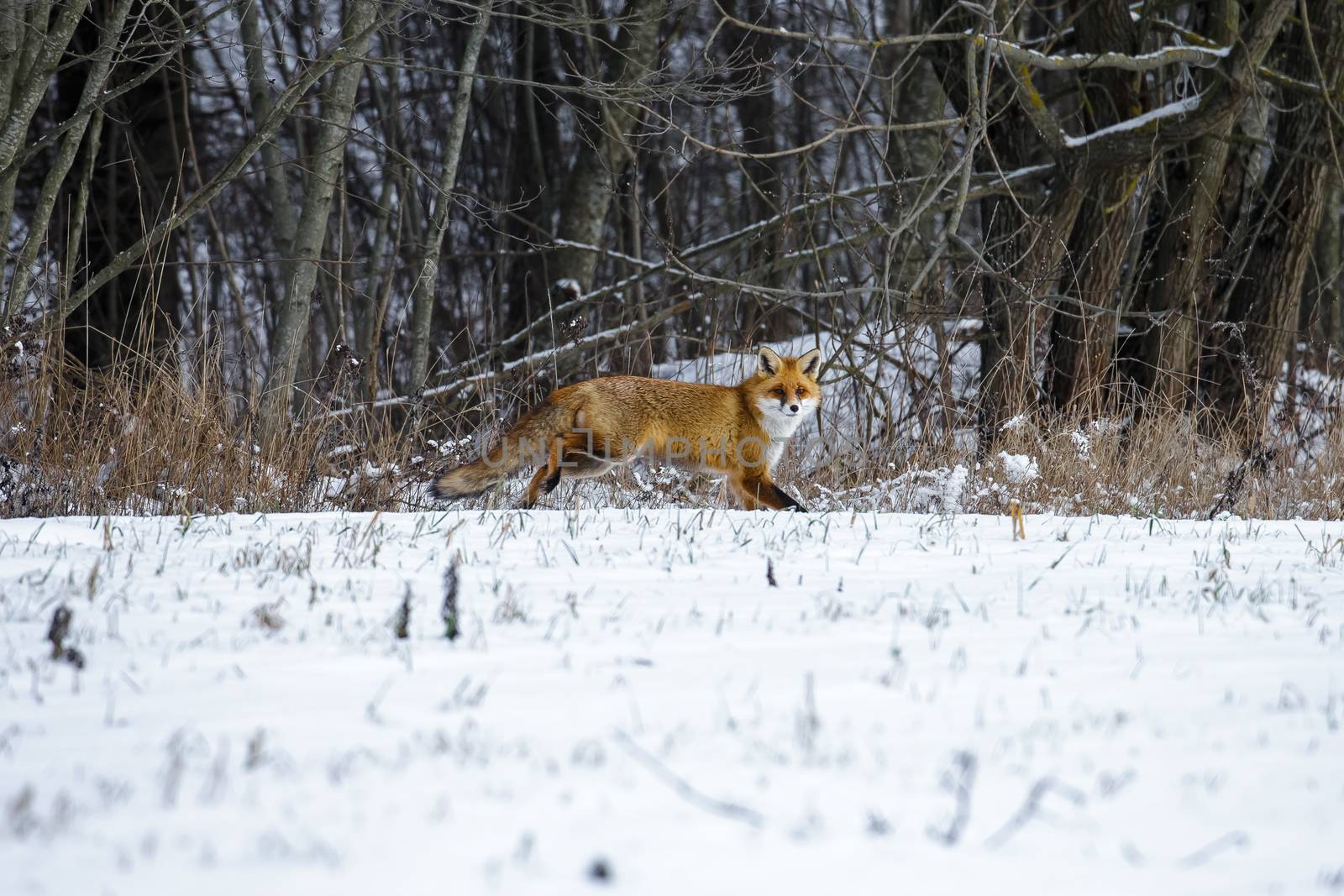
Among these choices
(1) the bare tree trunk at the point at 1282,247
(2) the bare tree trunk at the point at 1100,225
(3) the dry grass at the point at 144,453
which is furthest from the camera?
(1) the bare tree trunk at the point at 1282,247

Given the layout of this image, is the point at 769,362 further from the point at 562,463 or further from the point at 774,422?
the point at 562,463

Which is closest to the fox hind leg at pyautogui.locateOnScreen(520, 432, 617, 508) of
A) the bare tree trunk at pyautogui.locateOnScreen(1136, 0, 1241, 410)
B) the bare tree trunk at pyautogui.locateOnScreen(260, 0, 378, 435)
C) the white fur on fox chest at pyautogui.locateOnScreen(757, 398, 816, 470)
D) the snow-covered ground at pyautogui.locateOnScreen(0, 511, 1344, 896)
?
the white fur on fox chest at pyautogui.locateOnScreen(757, 398, 816, 470)

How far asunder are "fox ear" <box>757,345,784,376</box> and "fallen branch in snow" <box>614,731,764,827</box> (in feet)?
16.7

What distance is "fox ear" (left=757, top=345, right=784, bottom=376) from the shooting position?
7301mm

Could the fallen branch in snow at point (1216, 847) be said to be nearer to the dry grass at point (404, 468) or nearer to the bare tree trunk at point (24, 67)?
the dry grass at point (404, 468)

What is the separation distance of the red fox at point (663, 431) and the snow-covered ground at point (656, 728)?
7.69 ft

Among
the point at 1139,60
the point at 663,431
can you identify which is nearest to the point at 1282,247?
the point at 1139,60

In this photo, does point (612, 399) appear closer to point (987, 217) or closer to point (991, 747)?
point (991, 747)

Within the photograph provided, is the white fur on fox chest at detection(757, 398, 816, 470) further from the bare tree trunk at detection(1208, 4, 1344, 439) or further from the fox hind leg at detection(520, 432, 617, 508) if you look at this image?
the bare tree trunk at detection(1208, 4, 1344, 439)

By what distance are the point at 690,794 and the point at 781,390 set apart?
5100 millimetres

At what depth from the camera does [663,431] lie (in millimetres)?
7016

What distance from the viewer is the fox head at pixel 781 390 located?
712 cm

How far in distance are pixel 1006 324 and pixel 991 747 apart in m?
7.98

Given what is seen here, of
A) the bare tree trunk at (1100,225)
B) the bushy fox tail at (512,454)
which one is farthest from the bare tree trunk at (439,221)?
the bare tree trunk at (1100,225)
